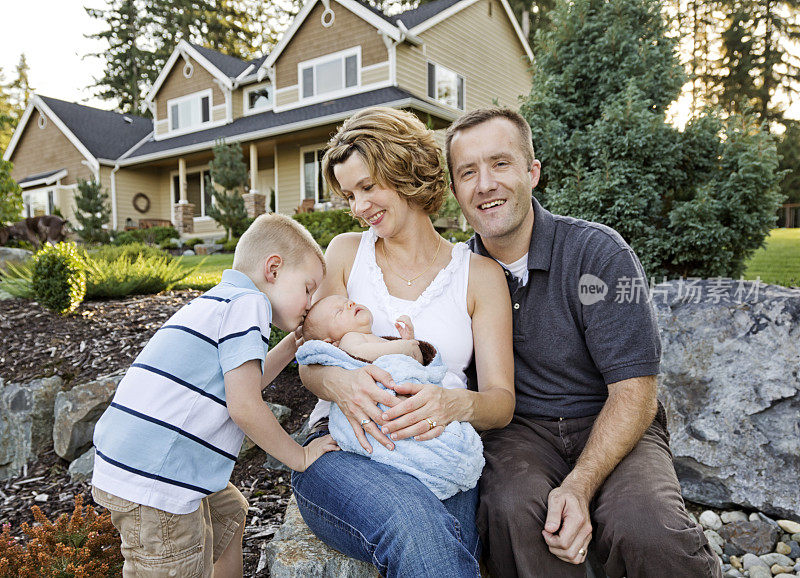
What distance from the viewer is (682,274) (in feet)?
17.6

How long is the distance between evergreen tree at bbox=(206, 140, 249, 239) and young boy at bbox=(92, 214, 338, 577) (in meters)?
13.5

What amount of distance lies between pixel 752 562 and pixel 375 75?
14.7 meters

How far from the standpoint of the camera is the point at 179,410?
181 centimetres

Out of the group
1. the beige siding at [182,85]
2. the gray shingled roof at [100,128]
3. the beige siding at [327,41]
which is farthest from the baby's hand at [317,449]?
the gray shingled roof at [100,128]

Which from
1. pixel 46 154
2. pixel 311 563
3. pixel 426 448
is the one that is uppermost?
pixel 46 154

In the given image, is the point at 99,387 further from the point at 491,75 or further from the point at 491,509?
the point at 491,75

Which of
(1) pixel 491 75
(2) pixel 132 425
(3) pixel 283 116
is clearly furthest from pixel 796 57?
(2) pixel 132 425

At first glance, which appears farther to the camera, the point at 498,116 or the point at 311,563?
the point at 498,116

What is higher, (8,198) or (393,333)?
(8,198)

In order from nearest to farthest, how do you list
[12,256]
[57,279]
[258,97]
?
[57,279] → [12,256] → [258,97]

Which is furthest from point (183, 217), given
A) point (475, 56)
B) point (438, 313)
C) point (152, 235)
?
point (438, 313)

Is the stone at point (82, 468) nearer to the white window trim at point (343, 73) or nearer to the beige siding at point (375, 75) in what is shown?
the beige siding at point (375, 75)

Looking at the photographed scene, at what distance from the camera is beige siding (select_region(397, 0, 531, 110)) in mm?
15664

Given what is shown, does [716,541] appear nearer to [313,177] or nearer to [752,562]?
[752,562]
